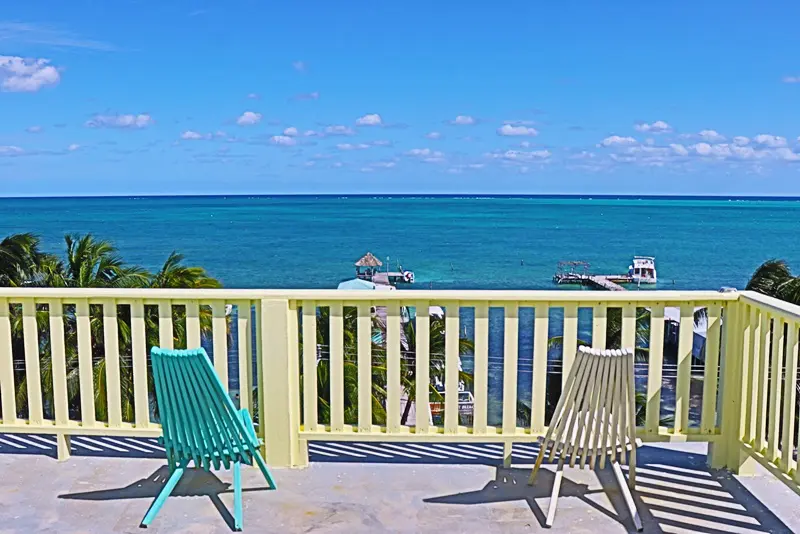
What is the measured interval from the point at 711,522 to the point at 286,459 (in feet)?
5.97

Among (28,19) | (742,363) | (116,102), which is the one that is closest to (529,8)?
(28,19)

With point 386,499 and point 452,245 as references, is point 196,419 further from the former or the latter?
point 452,245

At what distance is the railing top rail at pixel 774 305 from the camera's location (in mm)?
2639

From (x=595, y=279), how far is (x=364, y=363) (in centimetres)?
4157

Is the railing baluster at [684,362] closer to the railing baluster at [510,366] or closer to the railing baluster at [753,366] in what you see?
the railing baluster at [753,366]

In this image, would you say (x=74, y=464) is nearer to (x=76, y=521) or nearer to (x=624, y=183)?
(x=76, y=521)

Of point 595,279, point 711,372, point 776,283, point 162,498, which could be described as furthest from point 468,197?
point 162,498

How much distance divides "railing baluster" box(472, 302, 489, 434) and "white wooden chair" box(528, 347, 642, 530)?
1.51 feet

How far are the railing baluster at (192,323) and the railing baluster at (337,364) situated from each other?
2.01 ft

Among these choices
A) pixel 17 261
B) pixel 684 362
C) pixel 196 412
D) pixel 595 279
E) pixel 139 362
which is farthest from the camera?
pixel 595 279

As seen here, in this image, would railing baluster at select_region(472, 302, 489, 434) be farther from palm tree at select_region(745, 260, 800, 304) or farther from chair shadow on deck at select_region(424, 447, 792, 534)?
palm tree at select_region(745, 260, 800, 304)

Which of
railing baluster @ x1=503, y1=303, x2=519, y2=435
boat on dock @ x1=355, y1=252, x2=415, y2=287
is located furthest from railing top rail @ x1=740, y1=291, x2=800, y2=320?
boat on dock @ x1=355, y1=252, x2=415, y2=287

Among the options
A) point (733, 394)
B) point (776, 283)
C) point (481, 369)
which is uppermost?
point (481, 369)

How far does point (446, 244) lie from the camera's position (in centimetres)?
6241
